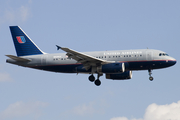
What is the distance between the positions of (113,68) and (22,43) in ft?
53.0

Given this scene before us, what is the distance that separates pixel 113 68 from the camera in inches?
1930

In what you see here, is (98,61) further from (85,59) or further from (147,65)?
(147,65)

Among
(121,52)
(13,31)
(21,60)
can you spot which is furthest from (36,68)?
(121,52)

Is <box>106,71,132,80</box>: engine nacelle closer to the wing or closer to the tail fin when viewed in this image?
the wing

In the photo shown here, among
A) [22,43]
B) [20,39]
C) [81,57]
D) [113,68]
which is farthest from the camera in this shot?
[20,39]

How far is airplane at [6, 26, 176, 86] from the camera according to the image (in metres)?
49.4

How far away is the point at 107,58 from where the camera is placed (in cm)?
5084

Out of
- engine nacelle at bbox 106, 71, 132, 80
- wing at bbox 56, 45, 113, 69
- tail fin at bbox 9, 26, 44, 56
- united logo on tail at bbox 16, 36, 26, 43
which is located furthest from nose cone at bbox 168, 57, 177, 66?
united logo on tail at bbox 16, 36, 26, 43

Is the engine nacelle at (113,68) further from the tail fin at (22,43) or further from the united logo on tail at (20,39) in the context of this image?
the united logo on tail at (20,39)

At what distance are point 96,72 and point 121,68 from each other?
4133mm

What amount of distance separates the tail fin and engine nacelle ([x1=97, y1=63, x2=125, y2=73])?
1118cm

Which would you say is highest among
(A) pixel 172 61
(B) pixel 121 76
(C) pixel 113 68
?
(A) pixel 172 61

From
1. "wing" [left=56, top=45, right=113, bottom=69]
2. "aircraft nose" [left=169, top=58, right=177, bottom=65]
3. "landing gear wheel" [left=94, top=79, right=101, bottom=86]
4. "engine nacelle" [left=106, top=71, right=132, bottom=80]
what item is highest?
"wing" [left=56, top=45, right=113, bottom=69]

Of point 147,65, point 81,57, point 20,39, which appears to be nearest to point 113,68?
point 81,57
